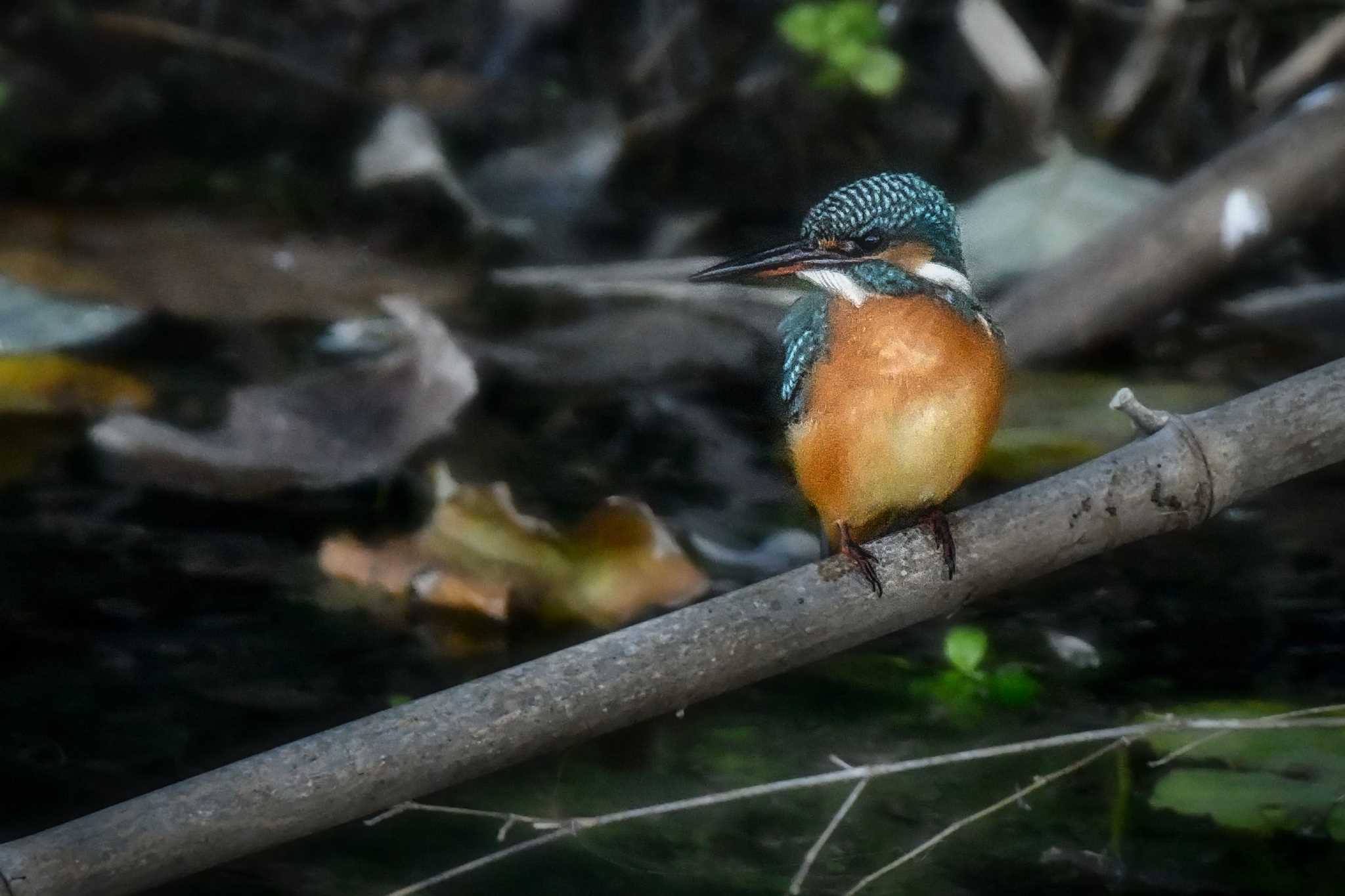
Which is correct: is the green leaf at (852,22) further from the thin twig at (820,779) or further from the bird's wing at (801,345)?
the thin twig at (820,779)

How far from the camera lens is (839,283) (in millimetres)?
2305

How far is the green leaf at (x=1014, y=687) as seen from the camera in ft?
10.0

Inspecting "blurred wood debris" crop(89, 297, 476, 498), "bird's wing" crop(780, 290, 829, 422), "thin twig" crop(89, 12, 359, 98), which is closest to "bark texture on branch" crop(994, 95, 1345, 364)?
"blurred wood debris" crop(89, 297, 476, 498)

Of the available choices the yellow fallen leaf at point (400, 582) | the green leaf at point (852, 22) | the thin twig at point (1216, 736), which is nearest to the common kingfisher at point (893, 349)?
the thin twig at point (1216, 736)

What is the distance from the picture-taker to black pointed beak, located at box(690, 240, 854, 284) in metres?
2.16

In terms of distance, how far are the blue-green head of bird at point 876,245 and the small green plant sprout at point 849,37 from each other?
9.05 feet

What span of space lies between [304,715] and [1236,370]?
2444 mm

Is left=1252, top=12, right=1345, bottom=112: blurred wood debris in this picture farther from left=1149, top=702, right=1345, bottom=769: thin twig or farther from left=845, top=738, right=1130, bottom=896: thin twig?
left=845, top=738, right=1130, bottom=896: thin twig

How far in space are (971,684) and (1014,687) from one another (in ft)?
0.23

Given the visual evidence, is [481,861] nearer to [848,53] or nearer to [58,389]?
[58,389]

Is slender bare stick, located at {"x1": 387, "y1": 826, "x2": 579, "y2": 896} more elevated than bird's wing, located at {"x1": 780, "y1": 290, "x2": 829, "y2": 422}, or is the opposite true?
bird's wing, located at {"x1": 780, "y1": 290, "x2": 829, "y2": 422}

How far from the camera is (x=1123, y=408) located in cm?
240

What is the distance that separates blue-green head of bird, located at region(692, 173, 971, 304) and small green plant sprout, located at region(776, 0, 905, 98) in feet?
9.05

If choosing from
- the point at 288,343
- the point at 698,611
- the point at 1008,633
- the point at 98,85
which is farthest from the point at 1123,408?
the point at 98,85
